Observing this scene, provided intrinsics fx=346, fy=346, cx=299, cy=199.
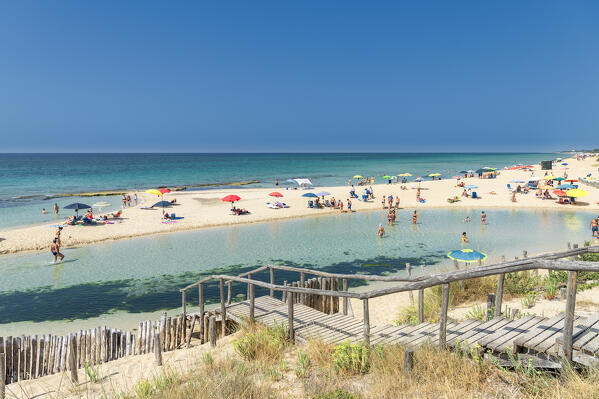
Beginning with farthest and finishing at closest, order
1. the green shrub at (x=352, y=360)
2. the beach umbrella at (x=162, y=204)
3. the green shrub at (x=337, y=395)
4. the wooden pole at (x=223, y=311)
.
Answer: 1. the beach umbrella at (x=162, y=204)
2. the wooden pole at (x=223, y=311)
3. the green shrub at (x=352, y=360)
4. the green shrub at (x=337, y=395)

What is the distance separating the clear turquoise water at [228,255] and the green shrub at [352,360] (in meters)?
9.98

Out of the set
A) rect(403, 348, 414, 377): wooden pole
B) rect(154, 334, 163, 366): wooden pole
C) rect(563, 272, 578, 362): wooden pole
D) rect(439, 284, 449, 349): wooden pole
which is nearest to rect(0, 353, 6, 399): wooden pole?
rect(154, 334, 163, 366): wooden pole

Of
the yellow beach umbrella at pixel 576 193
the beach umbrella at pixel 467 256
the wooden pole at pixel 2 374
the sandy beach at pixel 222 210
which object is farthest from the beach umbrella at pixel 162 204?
the yellow beach umbrella at pixel 576 193

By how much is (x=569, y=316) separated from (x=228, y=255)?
1892cm

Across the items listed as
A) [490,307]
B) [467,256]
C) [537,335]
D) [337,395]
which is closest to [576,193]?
[467,256]

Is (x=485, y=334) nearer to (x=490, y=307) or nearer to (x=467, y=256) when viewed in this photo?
(x=490, y=307)

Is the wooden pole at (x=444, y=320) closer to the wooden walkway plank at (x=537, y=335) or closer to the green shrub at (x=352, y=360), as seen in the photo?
the wooden walkway plank at (x=537, y=335)

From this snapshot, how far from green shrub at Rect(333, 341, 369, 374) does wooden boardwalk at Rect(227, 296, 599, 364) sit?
57cm

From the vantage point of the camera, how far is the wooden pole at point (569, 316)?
13.3ft

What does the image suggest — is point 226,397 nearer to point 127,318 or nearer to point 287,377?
point 287,377

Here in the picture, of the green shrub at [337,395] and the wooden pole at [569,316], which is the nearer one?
the wooden pole at [569,316]

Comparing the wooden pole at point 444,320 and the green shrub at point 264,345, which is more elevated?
the wooden pole at point 444,320

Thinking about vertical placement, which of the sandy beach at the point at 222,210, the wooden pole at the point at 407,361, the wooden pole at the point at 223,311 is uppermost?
the wooden pole at the point at 407,361

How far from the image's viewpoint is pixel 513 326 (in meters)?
5.56
